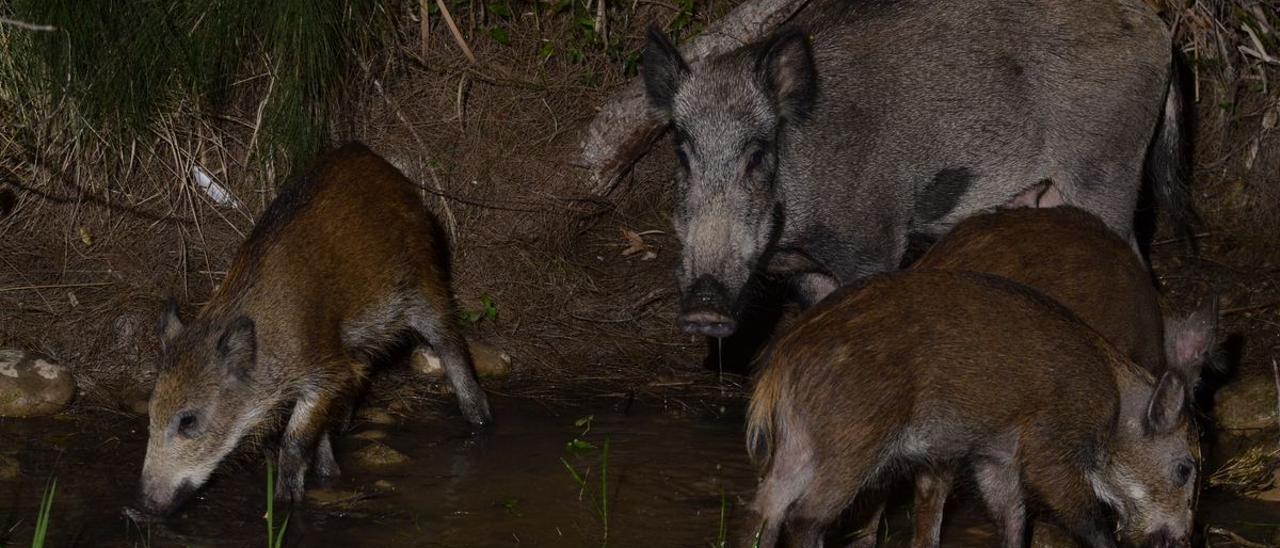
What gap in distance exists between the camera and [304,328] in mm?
6246

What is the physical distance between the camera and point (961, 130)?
6871mm

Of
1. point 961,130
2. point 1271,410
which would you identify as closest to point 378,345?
point 961,130

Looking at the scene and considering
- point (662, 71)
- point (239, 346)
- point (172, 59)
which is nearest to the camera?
point (239, 346)

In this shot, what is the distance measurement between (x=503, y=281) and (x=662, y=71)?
155cm

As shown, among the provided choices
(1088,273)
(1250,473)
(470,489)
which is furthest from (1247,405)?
(470,489)

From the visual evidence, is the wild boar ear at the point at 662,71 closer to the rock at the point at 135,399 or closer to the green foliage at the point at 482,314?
the green foliage at the point at 482,314

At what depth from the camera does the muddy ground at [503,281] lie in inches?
236

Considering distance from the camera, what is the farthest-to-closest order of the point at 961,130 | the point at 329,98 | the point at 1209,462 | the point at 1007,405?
1. the point at 329,98
2. the point at 961,130
3. the point at 1209,462
4. the point at 1007,405

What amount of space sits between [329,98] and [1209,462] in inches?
162

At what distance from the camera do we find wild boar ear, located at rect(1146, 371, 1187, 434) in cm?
507

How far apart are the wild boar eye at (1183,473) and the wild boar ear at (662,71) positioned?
2.43 m

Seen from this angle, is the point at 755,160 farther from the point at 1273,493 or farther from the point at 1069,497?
the point at 1273,493

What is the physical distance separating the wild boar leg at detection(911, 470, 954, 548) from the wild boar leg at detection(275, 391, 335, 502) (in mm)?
2170

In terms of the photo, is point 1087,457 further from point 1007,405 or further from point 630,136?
point 630,136
